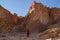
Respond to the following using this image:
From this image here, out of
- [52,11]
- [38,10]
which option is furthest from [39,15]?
[52,11]

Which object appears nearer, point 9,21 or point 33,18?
point 33,18

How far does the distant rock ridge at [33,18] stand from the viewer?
37344mm

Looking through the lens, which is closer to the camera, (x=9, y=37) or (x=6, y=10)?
(x=9, y=37)

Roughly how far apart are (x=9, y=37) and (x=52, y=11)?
20078 mm

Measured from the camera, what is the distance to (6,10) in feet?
132

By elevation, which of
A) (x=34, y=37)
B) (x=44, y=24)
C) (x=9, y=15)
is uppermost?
(x=9, y=15)

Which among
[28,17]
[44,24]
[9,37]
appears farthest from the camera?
[28,17]

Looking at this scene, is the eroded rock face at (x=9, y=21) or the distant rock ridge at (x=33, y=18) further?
the distant rock ridge at (x=33, y=18)

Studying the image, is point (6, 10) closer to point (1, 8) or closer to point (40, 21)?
point (1, 8)

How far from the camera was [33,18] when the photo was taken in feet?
129

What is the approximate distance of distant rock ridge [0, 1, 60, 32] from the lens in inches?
1470

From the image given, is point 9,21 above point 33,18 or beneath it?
beneath

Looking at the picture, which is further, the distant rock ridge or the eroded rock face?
the distant rock ridge

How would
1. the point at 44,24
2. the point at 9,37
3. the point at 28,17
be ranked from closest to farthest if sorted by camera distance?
the point at 9,37 → the point at 44,24 → the point at 28,17
